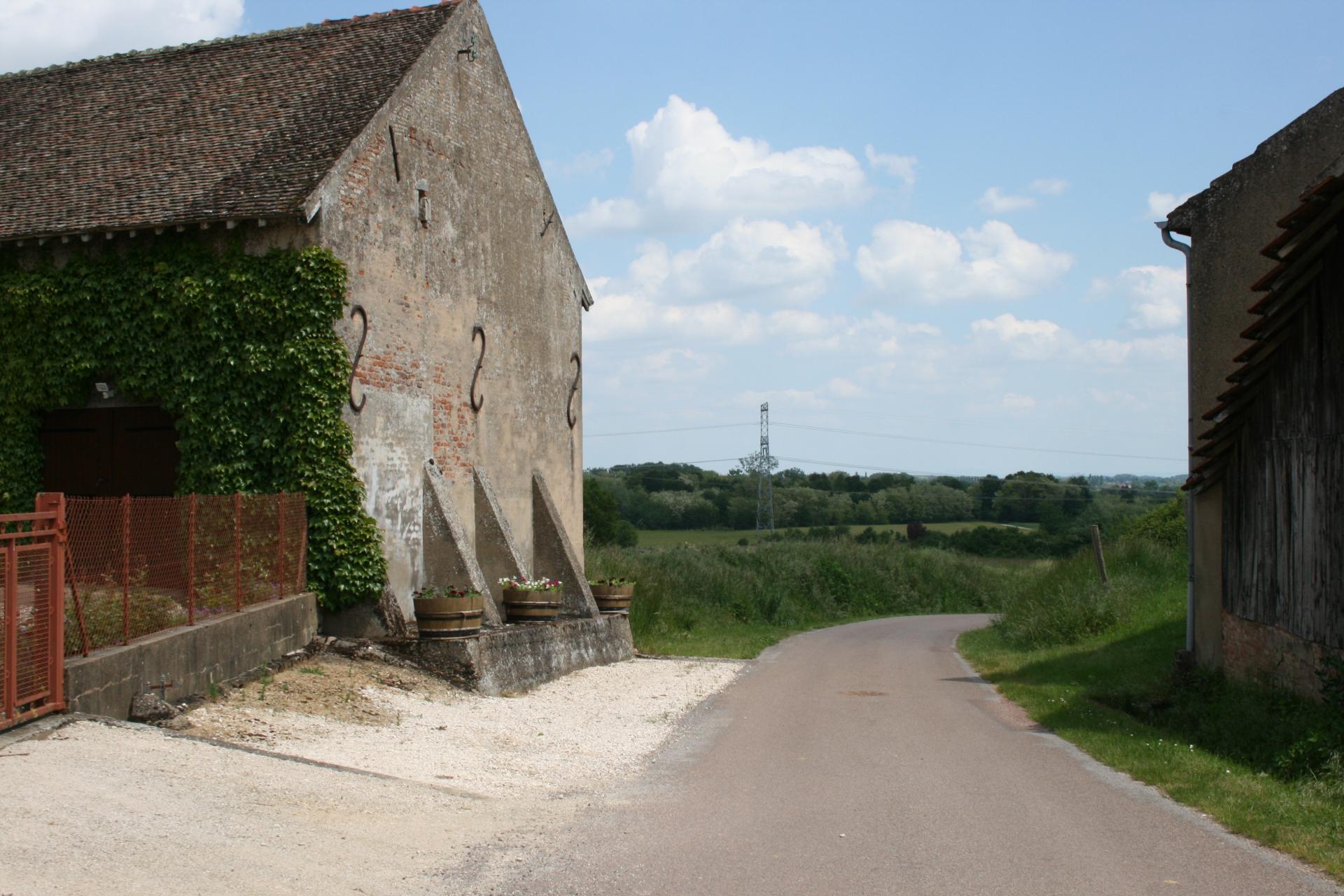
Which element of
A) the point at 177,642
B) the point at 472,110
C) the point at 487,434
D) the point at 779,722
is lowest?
the point at 779,722

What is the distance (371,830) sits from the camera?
7.63m

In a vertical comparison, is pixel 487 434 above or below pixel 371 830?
above

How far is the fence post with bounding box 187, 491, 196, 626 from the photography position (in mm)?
11805

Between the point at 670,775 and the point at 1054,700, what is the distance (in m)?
6.70

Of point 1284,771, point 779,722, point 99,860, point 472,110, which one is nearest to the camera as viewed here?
point 99,860

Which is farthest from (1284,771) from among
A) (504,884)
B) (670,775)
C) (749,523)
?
(749,523)

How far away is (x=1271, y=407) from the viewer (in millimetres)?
12766

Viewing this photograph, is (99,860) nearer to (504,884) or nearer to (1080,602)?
(504,884)

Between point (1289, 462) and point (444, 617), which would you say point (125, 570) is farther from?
point (1289, 462)

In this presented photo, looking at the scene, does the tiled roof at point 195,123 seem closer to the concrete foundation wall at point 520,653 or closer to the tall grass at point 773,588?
the concrete foundation wall at point 520,653

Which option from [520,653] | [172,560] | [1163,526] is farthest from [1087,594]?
[172,560]

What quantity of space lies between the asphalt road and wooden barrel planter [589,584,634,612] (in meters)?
6.90

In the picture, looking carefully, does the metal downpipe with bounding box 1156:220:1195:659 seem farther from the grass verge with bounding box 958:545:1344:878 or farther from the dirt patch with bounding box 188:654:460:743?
the dirt patch with bounding box 188:654:460:743

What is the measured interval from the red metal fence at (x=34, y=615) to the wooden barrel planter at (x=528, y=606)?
875cm
